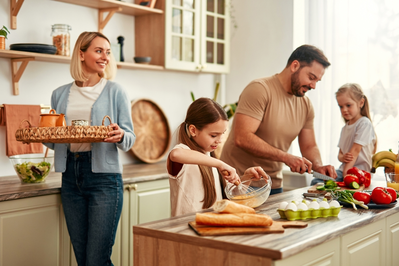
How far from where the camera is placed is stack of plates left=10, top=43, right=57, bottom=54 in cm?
262

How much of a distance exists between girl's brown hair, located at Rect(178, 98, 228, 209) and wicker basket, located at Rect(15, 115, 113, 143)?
463mm

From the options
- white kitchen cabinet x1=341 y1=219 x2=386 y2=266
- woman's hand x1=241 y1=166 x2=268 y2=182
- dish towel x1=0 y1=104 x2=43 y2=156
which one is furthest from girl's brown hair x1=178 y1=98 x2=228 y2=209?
dish towel x1=0 y1=104 x2=43 y2=156

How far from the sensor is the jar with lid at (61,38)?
2.83 metres

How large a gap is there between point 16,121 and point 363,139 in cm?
230

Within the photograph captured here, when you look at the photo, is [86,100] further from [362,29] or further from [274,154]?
[362,29]

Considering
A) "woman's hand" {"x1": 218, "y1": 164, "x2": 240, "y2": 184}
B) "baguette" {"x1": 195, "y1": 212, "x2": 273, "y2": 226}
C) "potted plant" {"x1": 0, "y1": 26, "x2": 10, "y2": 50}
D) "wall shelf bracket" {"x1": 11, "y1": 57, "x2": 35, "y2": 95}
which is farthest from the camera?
"wall shelf bracket" {"x1": 11, "y1": 57, "x2": 35, "y2": 95}

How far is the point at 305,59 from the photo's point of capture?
2414 mm

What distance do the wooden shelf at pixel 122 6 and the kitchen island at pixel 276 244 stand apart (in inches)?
79.4

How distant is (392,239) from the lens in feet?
6.06

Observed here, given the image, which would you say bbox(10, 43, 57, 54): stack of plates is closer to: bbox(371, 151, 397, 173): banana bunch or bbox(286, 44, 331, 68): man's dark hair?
bbox(286, 44, 331, 68): man's dark hair

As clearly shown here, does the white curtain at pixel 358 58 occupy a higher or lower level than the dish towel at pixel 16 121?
higher

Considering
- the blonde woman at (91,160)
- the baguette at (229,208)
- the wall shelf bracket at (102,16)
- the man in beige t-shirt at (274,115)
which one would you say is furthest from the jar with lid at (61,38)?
the baguette at (229,208)

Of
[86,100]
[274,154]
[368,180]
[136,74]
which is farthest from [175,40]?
[368,180]

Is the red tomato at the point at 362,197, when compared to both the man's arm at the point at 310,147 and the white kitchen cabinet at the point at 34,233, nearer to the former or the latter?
the man's arm at the point at 310,147
